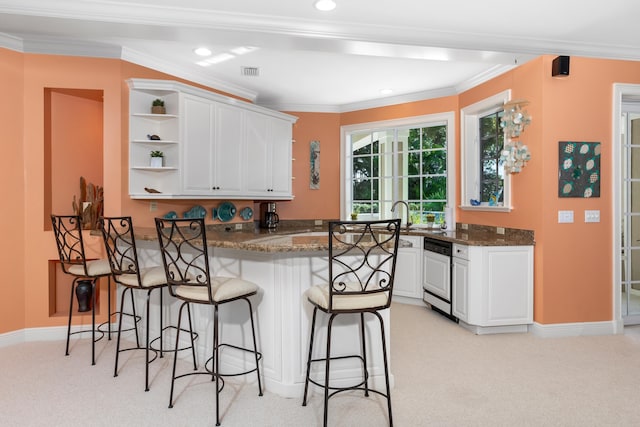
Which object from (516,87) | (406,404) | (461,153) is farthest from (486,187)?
(406,404)

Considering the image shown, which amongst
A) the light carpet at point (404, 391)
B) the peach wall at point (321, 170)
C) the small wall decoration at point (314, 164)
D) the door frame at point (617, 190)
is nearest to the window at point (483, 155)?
the door frame at point (617, 190)

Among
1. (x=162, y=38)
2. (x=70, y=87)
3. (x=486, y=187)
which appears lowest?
(x=486, y=187)

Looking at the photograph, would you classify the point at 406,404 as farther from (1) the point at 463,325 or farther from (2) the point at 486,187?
(2) the point at 486,187

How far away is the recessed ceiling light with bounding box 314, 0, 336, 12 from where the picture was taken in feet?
9.49

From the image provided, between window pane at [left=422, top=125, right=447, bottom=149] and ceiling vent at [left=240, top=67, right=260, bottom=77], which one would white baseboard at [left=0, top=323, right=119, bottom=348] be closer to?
ceiling vent at [left=240, top=67, right=260, bottom=77]

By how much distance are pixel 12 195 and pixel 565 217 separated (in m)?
4.87

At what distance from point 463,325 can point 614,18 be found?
2858 millimetres

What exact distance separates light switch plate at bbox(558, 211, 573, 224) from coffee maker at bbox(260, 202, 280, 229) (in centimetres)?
337

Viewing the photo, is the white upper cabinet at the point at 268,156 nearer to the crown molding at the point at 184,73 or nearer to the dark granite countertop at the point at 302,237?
the crown molding at the point at 184,73

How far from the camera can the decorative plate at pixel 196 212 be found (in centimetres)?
462

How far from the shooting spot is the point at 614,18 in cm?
320

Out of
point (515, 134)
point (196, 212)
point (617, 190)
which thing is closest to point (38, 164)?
point (196, 212)

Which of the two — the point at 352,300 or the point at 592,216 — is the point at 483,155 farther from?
the point at 352,300

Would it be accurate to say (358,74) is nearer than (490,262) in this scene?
No
